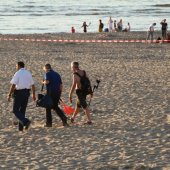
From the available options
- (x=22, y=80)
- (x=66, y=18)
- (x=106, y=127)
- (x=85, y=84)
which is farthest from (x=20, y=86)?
(x=66, y=18)

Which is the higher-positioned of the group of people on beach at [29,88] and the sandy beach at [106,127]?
the group of people on beach at [29,88]

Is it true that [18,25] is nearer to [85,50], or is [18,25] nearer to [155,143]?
[85,50]

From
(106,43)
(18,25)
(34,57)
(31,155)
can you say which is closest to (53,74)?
(31,155)

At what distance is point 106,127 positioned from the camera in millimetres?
11516

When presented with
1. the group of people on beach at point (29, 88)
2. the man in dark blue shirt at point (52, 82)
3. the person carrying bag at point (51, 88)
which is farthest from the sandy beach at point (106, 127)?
the man in dark blue shirt at point (52, 82)

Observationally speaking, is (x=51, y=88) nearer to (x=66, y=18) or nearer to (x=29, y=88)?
(x=29, y=88)

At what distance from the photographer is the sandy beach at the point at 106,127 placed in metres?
8.94

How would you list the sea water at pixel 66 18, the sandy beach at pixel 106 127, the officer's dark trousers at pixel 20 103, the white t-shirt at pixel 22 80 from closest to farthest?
1. the sandy beach at pixel 106 127
2. the white t-shirt at pixel 22 80
3. the officer's dark trousers at pixel 20 103
4. the sea water at pixel 66 18

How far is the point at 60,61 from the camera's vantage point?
2388 cm

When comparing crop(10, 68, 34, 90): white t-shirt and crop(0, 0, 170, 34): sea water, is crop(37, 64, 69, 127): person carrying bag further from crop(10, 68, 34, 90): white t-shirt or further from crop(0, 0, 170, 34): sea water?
crop(0, 0, 170, 34): sea water

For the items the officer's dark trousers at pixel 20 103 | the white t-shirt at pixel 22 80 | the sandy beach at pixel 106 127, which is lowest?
the sandy beach at pixel 106 127

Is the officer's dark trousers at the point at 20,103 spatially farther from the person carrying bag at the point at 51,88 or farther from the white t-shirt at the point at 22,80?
the person carrying bag at the point at 51,88

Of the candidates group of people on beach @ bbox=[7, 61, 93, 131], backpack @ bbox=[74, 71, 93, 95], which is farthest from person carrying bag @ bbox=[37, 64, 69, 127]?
backpack @ bbox=[74, 71, 93, 95]

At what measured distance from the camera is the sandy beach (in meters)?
8.94
